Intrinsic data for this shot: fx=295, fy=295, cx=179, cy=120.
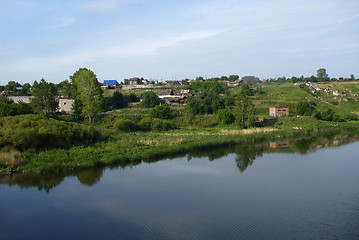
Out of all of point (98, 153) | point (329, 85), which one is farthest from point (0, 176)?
point (329, 85)

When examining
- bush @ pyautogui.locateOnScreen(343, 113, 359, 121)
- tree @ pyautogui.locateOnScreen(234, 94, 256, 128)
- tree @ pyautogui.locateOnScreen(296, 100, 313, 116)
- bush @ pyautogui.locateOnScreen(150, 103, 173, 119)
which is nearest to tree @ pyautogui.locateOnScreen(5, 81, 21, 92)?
bush @ pyautogui.locateOnScreen(150, 103, 173, 119)

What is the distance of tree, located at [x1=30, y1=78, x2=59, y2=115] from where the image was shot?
25453 millimetres

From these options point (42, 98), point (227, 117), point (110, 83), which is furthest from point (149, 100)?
point (110, 83)

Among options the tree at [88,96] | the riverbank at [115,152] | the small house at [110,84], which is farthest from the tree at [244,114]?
the small house at [110,84]

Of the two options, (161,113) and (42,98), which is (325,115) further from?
(42,98)

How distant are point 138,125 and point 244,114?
8.98 meters

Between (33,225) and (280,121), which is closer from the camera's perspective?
(33,225)

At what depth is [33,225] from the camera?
835 cm

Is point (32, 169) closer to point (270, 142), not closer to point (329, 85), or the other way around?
point (270, 142)

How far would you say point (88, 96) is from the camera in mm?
25422

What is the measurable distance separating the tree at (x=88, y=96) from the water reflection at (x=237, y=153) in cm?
1146

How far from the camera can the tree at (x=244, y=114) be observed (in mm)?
24812

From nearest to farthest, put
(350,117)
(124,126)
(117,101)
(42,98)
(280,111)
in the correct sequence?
(124,126) → (42,98) → (280,111) → (350,117) → (117,101)

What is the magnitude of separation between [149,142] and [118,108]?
56.7ft
